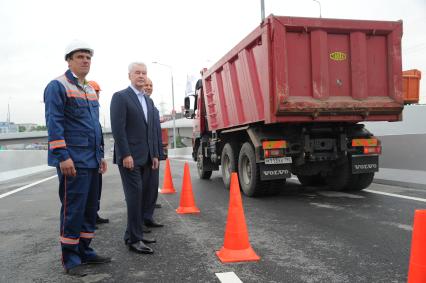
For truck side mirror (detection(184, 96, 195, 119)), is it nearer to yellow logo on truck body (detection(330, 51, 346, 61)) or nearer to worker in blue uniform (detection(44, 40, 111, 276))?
yellow logo on truck body (detection(330, 51, 346, 61))

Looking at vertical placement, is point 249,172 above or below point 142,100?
below

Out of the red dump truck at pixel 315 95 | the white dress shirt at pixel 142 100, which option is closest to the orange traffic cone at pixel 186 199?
the red dump truck at pixel 315 95

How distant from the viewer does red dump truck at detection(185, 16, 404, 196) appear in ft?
23.2

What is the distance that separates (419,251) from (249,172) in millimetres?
5781

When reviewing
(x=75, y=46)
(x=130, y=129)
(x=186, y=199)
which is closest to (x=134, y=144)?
(x=130, y=129)

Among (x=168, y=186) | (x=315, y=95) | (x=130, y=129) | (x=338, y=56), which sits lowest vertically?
(x=168, y=186)

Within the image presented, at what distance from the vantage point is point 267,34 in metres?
6.99

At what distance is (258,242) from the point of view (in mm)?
4746

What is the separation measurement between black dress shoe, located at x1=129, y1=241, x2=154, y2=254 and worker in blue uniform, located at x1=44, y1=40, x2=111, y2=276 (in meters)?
0.63

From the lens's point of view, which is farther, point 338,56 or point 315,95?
point 338,56

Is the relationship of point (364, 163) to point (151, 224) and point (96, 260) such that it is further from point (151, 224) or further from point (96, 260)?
point (96, 260)

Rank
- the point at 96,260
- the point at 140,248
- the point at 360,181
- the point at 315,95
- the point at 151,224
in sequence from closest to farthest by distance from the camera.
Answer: the point at 96,260
the point at 140,248
the point at 151,224
the point at 315,95
the point at 360,181

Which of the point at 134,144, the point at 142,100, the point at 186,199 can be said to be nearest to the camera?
the point at 134,144

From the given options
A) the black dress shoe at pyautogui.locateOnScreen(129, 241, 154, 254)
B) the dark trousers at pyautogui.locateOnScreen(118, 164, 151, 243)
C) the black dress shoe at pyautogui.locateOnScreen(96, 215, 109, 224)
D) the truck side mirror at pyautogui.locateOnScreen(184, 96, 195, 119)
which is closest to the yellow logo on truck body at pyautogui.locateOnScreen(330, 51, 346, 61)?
the dark trousers at pyautogui.locateOnScreen(118, 164, 151, 243)
